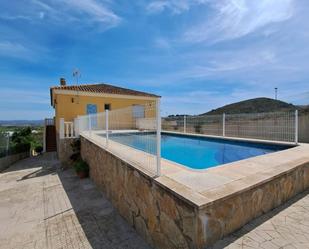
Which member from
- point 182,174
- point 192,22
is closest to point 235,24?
point 192,22

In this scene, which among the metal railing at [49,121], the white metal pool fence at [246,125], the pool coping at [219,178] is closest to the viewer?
the pool coping at [219,178]

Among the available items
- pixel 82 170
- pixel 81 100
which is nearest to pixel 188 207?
pixel 82 170

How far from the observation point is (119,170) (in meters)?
4.80

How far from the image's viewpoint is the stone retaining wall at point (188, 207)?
2.38 meters

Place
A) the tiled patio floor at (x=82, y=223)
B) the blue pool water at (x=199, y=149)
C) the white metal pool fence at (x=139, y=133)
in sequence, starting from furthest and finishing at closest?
the blue pool water at (x=199, y=149), the white metal pool fence at (x=139, y=133), the tiled patio floor at (x=82, y=223)

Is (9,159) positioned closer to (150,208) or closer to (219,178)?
(150,208)

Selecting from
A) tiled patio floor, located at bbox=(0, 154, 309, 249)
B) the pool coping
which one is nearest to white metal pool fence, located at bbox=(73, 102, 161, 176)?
the pool coping

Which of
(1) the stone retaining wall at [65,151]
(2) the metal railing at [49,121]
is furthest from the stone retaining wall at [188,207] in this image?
(2) the metal railing at [49,121]

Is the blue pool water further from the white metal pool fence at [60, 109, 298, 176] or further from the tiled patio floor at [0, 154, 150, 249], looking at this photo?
the tiled patio floor at [0, 154, 150, 249]

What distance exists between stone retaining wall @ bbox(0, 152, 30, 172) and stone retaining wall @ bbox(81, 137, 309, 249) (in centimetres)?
1064

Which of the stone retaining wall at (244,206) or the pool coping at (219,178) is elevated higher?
the pool coping at (219,178)

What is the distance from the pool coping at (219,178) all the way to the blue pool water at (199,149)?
2.18ft

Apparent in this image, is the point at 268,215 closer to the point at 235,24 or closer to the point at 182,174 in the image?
the point at 182,174

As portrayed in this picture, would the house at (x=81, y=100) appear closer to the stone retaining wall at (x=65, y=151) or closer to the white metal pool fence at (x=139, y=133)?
the stone retaining wall at (x=65, y=151)
